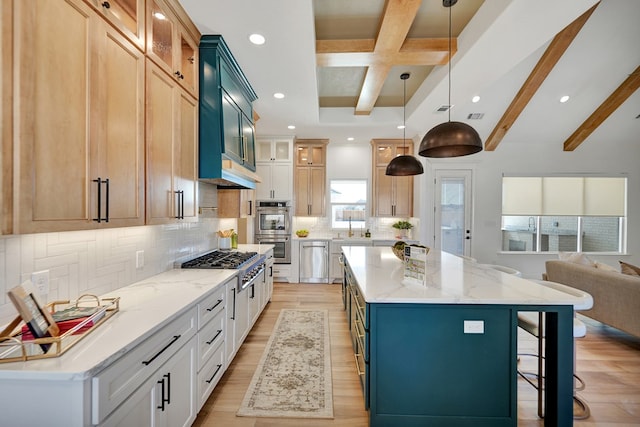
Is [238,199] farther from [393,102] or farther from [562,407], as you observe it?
[562,407]

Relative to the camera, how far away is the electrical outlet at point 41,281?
1.28 metres

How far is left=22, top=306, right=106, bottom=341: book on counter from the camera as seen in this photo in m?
1.12

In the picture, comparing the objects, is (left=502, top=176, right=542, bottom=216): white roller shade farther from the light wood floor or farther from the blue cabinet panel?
the blue cabinet panel

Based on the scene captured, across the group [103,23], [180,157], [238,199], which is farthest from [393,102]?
[103,23]

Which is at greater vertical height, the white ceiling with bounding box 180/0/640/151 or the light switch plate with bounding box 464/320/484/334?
the white ceiling with bounding box 180/0/640/151

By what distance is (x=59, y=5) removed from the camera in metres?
1.11

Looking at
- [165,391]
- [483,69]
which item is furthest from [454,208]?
[165,391]

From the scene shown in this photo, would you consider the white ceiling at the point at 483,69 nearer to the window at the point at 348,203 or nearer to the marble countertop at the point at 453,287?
the window at the point at 348,203

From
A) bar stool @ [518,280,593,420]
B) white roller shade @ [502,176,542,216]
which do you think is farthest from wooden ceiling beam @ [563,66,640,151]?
bar stool @ [518,280,593,420]

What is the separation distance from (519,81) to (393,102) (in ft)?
6.35

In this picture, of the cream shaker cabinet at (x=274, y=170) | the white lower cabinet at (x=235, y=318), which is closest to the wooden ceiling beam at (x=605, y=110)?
the cream shaker cabinet at (x=274, y=170)

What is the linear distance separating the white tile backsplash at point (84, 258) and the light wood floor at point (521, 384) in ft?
3.82

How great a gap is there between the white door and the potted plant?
0.62m

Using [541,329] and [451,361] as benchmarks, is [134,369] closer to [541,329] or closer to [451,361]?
[451,361]
